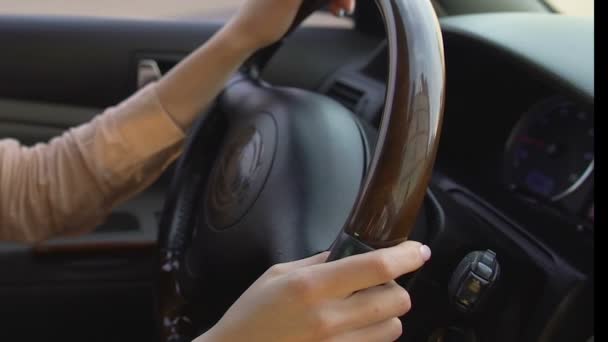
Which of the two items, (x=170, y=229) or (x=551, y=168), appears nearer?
(x=170, y=229)

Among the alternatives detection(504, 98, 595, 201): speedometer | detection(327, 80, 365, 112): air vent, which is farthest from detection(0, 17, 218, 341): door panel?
detection(504, 98, 595, 201): speedometer

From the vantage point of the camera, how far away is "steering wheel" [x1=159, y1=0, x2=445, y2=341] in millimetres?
483

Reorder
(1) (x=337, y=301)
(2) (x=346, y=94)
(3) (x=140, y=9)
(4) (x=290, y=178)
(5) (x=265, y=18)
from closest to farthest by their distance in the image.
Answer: (1) (x=337, y=301) → (4) (x=290, y=178) → (5) (x=265, y=18) → (2) (x=346, y=94) → (3) (x=140, y=9)

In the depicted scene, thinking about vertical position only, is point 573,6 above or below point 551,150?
above

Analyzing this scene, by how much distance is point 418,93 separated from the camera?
0.49 m

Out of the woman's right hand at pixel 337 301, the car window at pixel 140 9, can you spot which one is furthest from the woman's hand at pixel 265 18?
the car window at pixel 140 9

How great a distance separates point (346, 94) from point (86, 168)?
1.50 ft

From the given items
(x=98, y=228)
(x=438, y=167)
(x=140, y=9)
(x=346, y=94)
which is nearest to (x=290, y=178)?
(x=438, y=167)

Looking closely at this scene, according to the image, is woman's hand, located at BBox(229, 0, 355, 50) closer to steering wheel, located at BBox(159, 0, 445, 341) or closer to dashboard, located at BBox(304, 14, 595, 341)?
steering wheel, located at BBox(159, 0, 445, 341)

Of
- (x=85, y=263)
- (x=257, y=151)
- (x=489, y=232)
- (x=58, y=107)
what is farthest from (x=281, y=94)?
(x=58, y=107)

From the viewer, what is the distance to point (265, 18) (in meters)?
0.88

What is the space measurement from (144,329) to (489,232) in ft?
2.43

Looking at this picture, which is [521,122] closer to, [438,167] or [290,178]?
[438,167]

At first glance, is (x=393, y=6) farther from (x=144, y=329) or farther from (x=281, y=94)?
(x=144, y=329)
